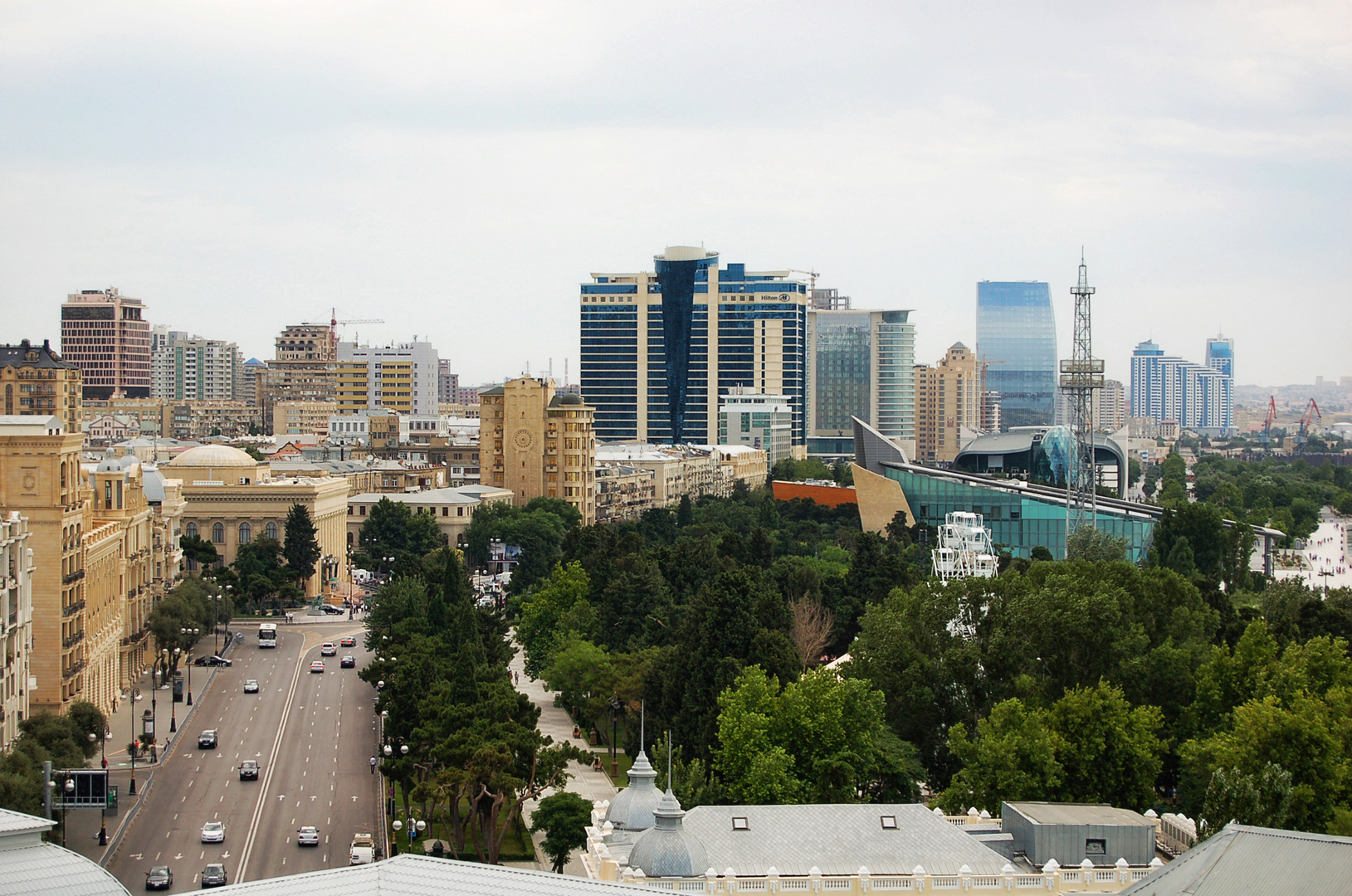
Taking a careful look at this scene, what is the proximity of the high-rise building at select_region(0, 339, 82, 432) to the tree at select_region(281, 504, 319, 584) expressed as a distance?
41020 mm

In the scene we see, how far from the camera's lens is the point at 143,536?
92.2 m

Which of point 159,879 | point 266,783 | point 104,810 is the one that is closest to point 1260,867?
point 159,879

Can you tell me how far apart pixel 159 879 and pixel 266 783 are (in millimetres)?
15605

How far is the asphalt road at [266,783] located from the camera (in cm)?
5472

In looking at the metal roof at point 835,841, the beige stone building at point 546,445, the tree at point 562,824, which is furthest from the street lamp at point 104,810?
the beige stone building at point 546,445

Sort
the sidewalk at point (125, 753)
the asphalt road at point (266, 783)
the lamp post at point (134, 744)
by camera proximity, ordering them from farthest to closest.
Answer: the lamp post at point (134, 744)
the sidewalk at point (125, 753)
the asphalt road at point (266, 783)

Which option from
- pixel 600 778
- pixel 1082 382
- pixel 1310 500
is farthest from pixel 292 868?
pixel 1310 500

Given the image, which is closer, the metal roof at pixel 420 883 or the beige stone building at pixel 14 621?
the metal roof at pixel 420 883

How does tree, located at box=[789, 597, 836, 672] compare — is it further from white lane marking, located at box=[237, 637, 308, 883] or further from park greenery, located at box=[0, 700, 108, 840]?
park greenery, located at box=[0, 700, 108, 840]

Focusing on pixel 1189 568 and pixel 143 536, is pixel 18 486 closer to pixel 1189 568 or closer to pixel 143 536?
pixel 143 536

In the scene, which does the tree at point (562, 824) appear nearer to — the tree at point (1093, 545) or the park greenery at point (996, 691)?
the park greenery at point (996, 691)

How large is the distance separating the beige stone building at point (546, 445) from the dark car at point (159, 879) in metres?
115

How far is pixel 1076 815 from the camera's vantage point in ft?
145

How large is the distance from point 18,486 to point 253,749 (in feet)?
49.4
